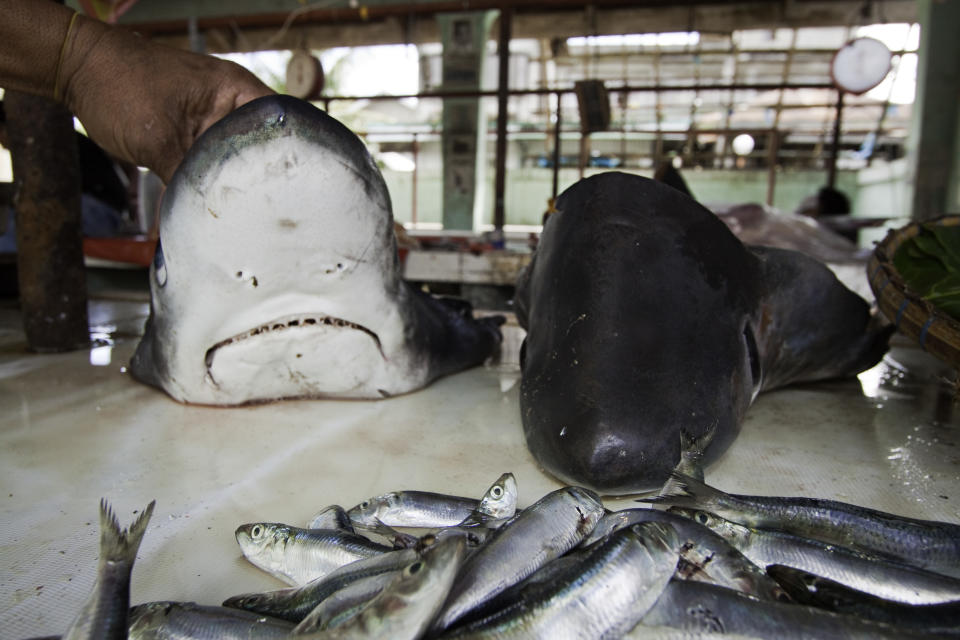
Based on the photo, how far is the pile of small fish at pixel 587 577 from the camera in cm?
78

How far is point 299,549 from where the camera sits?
113 centimetres

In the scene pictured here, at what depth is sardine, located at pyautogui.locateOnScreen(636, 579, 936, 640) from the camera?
2.52 ft

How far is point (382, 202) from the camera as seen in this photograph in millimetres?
1784

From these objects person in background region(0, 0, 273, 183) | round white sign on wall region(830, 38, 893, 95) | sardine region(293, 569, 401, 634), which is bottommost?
sardine region(293, 569, 401, 634)

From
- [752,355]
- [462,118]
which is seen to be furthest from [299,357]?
[462,118]

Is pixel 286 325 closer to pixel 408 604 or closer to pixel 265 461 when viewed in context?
pixel 265 461

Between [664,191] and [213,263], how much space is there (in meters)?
1.37

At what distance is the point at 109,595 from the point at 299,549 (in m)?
0.33

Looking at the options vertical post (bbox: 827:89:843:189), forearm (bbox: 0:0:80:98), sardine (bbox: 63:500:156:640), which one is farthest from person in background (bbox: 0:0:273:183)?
vertical post (bbox: 827:89:843:189)

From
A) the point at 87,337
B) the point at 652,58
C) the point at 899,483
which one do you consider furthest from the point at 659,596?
the point at 652,58

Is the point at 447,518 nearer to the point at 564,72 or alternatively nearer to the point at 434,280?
the point at 434,280

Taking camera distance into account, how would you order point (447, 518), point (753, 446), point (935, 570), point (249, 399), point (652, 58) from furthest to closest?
point (652, 58)
point (249, 399)
point (753, 446)
point (447, 518)
point (935, 570)

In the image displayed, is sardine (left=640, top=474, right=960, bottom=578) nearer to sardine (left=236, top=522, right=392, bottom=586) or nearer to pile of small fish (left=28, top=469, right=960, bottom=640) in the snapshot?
pile of small fish (left=28, top=469, right=960, bottom=640)

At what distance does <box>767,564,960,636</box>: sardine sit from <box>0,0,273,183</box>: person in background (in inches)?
83.8
